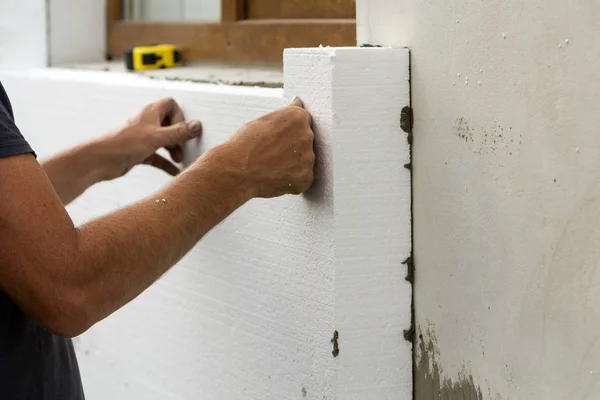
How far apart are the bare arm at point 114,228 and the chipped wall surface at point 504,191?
209 millimetres

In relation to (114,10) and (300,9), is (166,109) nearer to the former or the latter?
(300,9)

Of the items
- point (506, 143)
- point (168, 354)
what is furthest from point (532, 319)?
point (168, 354)

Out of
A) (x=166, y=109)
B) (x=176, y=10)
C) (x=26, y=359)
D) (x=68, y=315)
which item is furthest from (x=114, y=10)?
(x=68, y=315)

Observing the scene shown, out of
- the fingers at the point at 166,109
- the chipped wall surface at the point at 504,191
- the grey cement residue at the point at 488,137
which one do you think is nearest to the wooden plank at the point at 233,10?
the fingers at the point at 166,109

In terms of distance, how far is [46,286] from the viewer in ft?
3.43

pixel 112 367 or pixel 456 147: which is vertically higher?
pixel 456 147

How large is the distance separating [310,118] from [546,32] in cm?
38

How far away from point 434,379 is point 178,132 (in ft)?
2.03

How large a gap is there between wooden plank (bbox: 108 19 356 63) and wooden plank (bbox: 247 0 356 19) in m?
0.03

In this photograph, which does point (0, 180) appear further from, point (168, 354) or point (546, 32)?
point (168, 354)

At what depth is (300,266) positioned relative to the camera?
1.36 meters

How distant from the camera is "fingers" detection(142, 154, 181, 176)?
163 centimetres

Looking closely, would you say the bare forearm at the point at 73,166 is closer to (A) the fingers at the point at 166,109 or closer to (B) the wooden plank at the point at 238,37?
(A) the fingers at the point at 166,109

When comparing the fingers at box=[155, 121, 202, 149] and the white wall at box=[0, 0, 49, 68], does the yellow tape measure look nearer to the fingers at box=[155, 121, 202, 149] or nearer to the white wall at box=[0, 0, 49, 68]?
the white wall at box=[0, 0, 49, 68]
